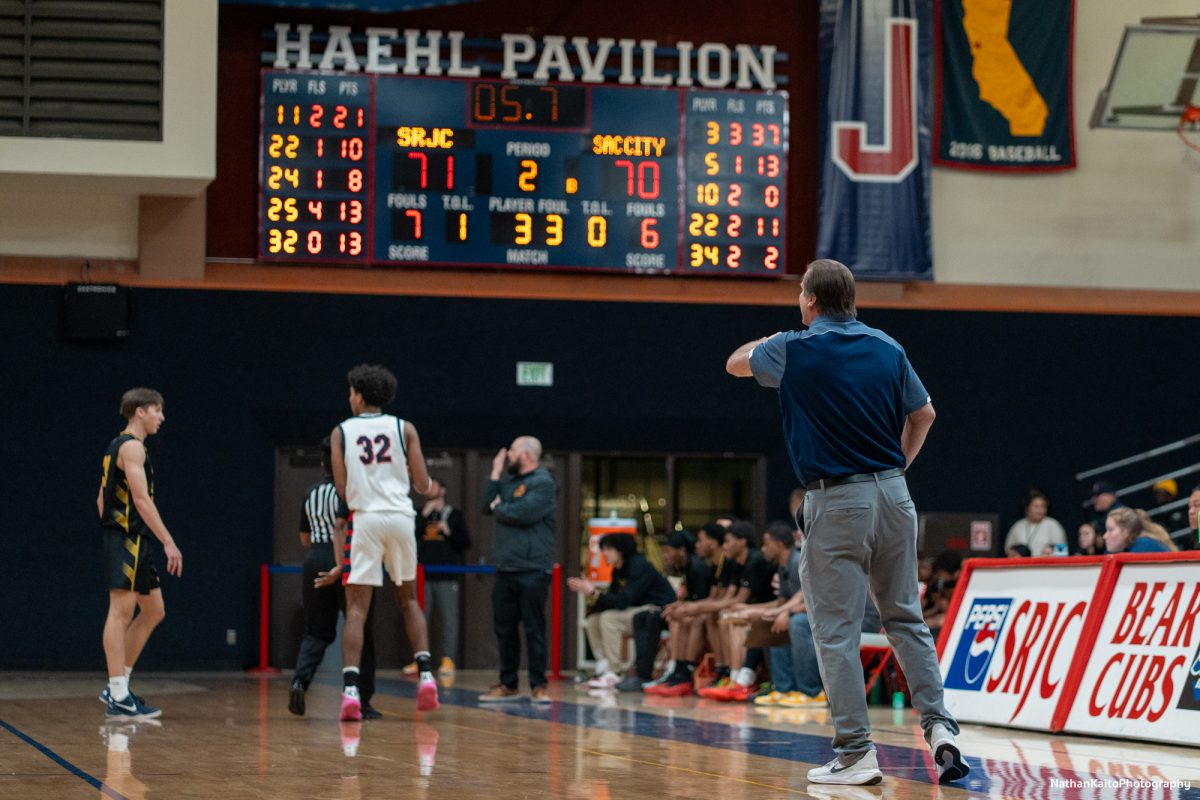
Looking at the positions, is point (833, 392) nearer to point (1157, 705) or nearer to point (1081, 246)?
point (1157, 705)

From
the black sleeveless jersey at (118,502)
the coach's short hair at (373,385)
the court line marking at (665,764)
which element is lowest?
the court line marking at (665,764)

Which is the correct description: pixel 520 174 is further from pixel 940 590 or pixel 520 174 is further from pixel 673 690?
pixel 940 590

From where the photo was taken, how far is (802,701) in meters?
10.7

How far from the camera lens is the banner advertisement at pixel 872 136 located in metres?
15.6

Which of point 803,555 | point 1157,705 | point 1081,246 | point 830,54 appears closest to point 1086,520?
point 1081,246

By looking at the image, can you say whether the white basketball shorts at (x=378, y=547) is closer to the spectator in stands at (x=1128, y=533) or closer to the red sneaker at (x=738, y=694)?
the red sneaker at (x=738, y=694)

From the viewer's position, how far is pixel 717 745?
7348 mm

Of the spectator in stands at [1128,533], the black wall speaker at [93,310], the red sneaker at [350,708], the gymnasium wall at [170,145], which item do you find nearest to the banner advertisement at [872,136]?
the gymnasium wall at [170,145]

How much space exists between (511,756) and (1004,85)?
37.8 ft

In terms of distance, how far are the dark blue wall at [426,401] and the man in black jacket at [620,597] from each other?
9.46 feet

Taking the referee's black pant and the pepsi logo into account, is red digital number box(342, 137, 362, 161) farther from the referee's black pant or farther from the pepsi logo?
the pepsi logo

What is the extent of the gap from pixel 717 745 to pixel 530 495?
3403 millimetres

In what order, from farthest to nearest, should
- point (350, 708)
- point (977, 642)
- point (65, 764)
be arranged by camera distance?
1. point (977, 642)
2. point (350, 708)
3. point (65, 764)

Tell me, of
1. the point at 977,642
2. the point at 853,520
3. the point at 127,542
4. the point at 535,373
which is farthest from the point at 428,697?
the point at 535,373
